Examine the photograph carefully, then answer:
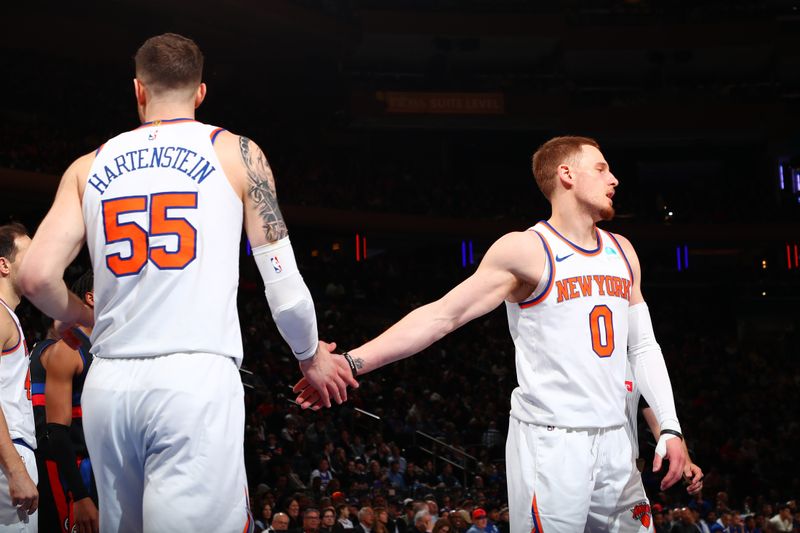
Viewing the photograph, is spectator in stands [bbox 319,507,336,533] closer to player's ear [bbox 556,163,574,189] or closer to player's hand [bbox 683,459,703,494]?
player's hand [bbox 683,459,703,494]

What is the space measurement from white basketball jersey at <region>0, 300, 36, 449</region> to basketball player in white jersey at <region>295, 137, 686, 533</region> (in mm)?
2071

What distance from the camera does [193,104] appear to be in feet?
12.7

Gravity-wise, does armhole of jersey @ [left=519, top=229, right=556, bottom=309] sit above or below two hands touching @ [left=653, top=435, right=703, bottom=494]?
above

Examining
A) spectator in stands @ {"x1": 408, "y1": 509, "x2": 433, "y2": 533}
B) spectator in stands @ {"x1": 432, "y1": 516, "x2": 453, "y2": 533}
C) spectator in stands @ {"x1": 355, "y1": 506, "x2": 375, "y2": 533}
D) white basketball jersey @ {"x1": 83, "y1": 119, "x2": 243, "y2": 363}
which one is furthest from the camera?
spectator in stands @ {"x1": 408, "y1": 509, "x2": 433, "y2": 533}

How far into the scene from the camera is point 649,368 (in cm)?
513

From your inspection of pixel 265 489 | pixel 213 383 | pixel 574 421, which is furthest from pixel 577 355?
pixel 265 489

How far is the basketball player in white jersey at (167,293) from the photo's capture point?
11.0 feet

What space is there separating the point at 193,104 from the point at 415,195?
2859 centimetres

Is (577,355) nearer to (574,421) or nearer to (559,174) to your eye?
(574,421)

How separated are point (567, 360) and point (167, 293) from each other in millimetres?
2185

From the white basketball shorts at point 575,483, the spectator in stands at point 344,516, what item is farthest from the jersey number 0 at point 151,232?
the spectator in stands at point 344,516

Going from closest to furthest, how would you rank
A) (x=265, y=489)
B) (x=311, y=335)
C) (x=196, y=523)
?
1. (x=196, y=523)
2. (x=311, y=335)
3. (x=265, y=489)

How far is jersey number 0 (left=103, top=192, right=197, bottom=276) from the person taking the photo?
11.5 feet

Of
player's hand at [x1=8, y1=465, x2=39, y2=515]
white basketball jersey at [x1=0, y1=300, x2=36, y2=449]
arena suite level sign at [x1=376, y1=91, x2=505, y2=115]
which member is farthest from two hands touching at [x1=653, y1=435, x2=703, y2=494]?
arena suite level sign at [x1=376, y1=91, x2=505, y2=115]
